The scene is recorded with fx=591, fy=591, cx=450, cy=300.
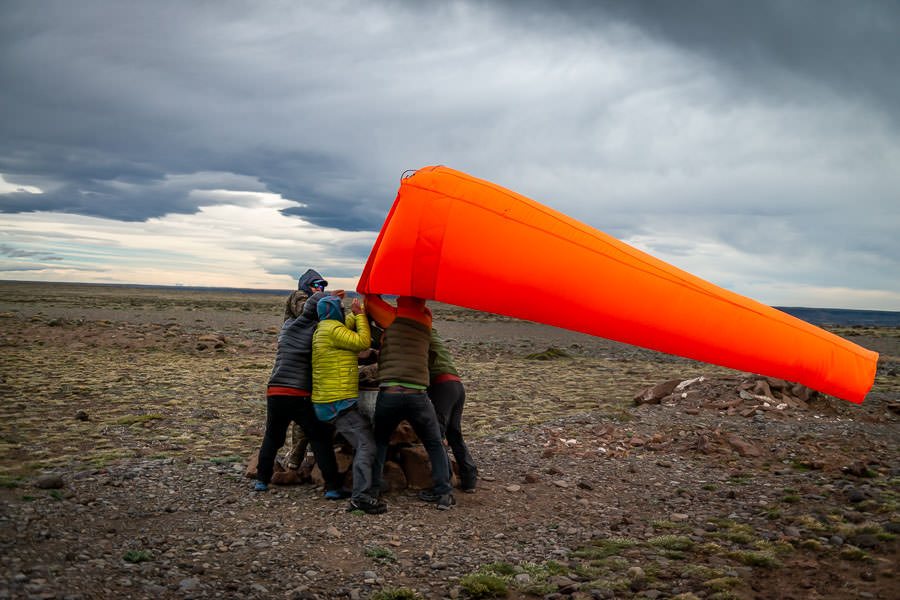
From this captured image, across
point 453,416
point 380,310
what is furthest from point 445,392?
point 380,310

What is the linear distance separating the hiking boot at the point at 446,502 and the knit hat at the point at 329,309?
256 cm

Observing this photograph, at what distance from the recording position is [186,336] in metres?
26.5

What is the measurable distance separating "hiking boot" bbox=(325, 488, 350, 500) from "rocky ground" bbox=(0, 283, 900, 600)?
0.89 feet

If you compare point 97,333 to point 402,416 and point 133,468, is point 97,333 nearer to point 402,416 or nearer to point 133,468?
point 133,468

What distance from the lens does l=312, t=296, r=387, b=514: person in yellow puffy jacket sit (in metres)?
7.14

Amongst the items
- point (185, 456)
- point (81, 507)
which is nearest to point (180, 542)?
point (81, 507)

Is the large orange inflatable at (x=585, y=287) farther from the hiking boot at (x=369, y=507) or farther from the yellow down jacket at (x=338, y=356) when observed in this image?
the hiking boot at (x=369, y=507)

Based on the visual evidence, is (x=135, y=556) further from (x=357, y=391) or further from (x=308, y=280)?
(x=308, y=280)

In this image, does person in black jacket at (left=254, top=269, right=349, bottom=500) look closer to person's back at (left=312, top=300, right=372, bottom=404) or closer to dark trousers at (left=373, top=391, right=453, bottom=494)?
person's back at (left=312, top=300, right=372, bottom=404)

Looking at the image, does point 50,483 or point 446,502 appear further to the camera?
point 50,483

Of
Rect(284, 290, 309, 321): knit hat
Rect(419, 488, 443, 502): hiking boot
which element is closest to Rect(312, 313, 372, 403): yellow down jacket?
Rect(284, 290, 309, 321): knit hat

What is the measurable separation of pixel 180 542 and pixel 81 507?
5.64 feet

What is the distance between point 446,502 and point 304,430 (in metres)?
2.02

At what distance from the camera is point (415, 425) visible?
7137mm
